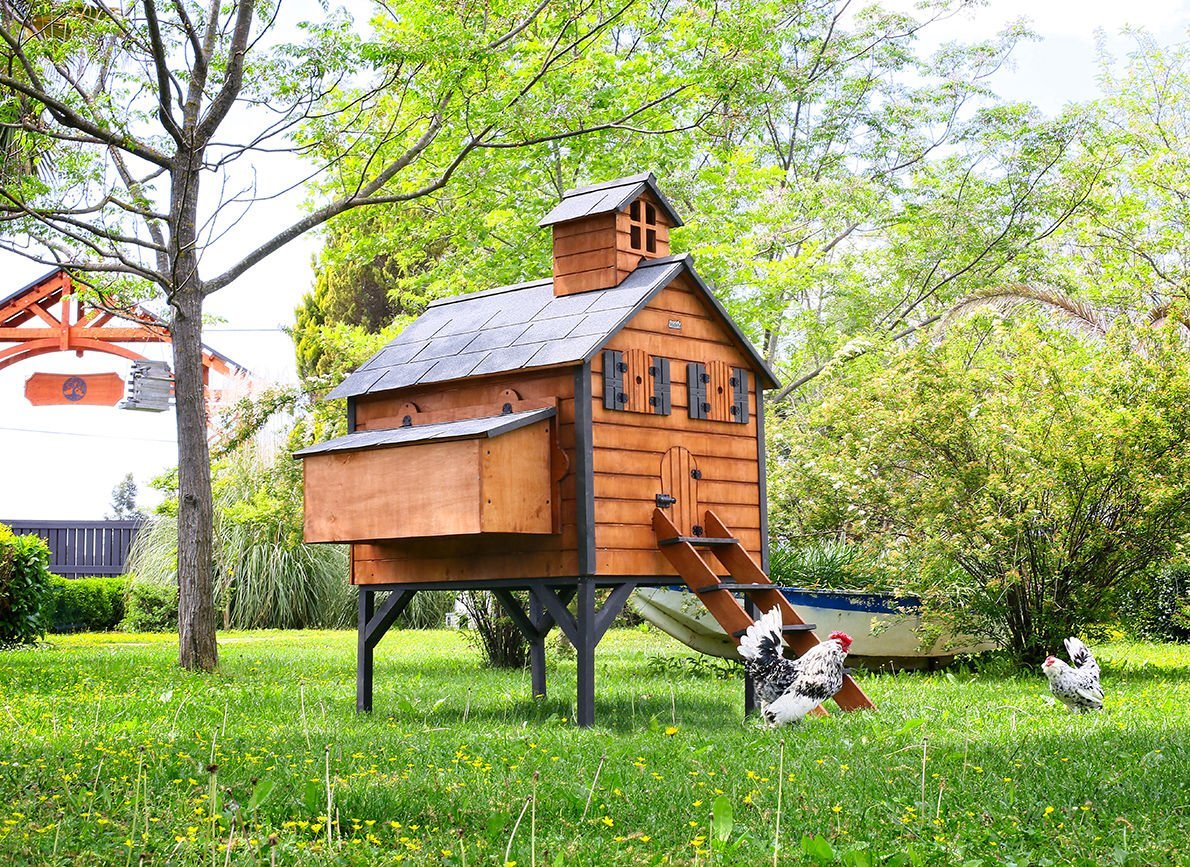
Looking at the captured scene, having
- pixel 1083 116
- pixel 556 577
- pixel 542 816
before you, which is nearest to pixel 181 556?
pixel 556 577

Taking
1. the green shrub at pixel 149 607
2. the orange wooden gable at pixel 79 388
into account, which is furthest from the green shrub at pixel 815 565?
the orange wooden gable at pixel 79 388

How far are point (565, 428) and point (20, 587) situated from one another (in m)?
10.7

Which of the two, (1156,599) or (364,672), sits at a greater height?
(1156,599)

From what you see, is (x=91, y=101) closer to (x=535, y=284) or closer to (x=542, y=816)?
(x=535, y=284)

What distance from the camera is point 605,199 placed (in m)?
10.2

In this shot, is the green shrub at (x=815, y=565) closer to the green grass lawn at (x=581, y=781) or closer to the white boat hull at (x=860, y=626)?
the white boat hull at (x=860, y=626)

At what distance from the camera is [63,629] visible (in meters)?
22.7

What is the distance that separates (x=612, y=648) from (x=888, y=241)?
42.2 ft

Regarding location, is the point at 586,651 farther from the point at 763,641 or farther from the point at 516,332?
the point at 516,332

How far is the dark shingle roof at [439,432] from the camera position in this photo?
335 inches

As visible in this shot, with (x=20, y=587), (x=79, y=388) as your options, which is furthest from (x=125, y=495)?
(x=20, y=587)

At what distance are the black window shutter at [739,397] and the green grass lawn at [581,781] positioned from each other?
2451 millimetres

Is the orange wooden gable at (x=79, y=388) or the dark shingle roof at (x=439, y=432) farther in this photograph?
the orange wooden gable at (x=79, y=388)

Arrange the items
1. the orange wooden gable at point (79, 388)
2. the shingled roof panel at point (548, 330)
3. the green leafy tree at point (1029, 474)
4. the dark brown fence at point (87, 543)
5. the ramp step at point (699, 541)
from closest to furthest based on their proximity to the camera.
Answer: the ramp step at point (699, 541) → the shingled roof panel at point (548, 330) → the green leafy tree at point (1029, 474) → the dark brown fence at point (87, 543) → the orange wooden gable at point (79, 388)
